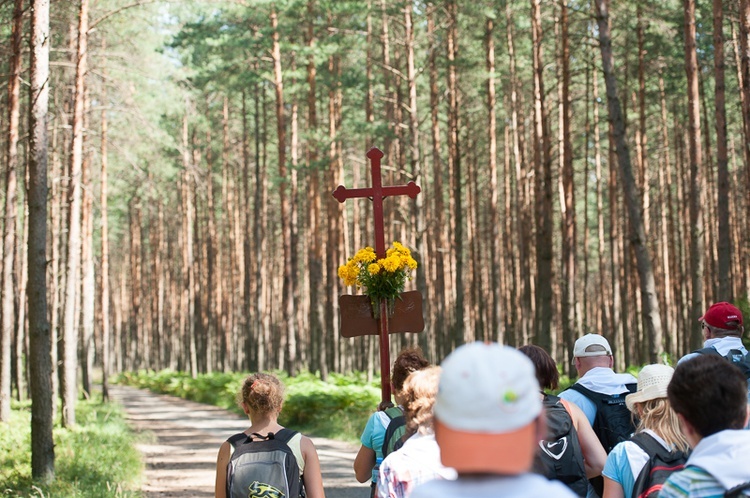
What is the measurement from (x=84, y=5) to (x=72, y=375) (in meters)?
7.63

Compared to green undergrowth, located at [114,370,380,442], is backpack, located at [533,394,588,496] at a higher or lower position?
higher

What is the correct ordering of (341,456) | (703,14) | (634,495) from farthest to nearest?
1. (703,14)
2. (341,456)
3. (634,495)

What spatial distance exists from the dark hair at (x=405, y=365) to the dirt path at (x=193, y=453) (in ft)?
22.8

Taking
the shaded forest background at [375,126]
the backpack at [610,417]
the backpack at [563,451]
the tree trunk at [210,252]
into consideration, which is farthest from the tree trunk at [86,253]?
the backpack at [563,451]

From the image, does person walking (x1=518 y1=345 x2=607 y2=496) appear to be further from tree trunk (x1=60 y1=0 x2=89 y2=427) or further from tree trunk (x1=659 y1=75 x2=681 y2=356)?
tree trunk (x1=659 y1=75 x2=681 y2=356)

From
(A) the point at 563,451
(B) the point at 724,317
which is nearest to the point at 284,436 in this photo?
(A) the point at 563,451

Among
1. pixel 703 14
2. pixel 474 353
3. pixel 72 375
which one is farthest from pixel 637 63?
pixel 474 353

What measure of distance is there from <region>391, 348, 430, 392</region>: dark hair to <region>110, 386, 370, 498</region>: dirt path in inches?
274

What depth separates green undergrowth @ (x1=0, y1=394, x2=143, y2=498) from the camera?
10.1 metres

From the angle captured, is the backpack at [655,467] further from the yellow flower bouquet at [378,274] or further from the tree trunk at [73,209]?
the tree trunk at [73,209]

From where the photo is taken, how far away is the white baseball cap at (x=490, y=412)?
5.83ft

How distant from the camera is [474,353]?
1.83 m

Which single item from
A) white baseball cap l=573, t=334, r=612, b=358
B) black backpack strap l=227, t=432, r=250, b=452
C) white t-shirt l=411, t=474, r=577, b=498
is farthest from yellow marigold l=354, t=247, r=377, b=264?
white t-shirt l=411, t=474, r=577, b=498

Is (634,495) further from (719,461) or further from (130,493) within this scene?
(130,493)
